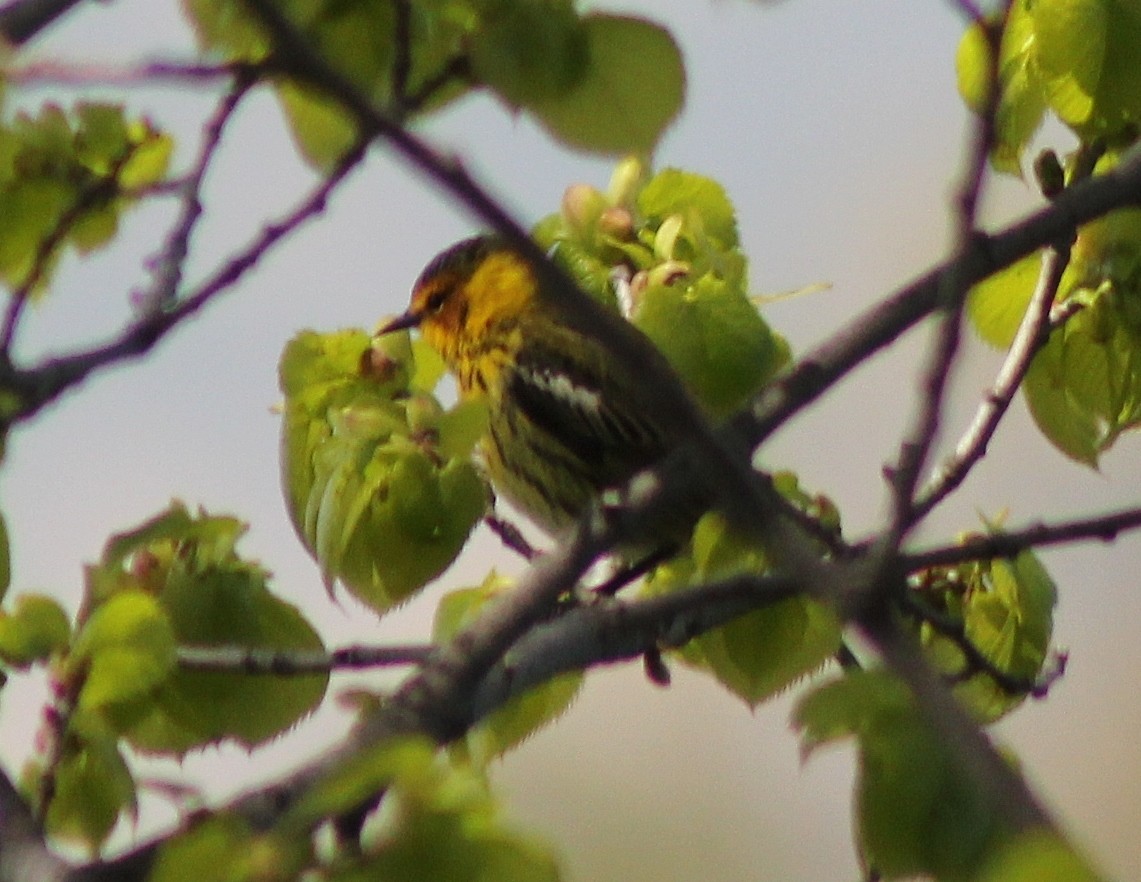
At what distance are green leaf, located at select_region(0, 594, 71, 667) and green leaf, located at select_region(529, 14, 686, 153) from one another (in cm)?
70

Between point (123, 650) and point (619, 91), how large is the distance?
2.43 feet

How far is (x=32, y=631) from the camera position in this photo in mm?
1600

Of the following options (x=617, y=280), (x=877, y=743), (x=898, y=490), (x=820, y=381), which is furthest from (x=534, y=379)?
(x=898, y=490)

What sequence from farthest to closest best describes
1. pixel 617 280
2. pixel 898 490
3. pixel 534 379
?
pixel 534 379
pixel 617 280
pixel 898 490

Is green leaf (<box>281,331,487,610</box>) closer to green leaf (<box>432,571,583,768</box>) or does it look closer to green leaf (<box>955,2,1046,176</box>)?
green leaf (<box>432,571,583,768</box>)

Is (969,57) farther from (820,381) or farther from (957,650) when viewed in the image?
(957,650)

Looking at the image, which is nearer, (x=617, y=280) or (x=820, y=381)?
(x=820, y=381)

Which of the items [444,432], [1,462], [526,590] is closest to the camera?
[526,590]

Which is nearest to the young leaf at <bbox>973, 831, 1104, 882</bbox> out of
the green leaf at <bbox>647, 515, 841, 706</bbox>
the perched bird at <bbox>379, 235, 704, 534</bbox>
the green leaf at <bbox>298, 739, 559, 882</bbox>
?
the green leaf at <bbox>298, 739, 559, 882</bbox>

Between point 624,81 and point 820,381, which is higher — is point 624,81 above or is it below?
above

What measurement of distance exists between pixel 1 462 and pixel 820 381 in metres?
0.84

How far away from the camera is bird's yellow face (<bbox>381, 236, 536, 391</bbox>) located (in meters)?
3.52

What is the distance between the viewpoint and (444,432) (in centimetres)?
180

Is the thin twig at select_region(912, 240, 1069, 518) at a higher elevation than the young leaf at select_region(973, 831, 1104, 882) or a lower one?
lower
